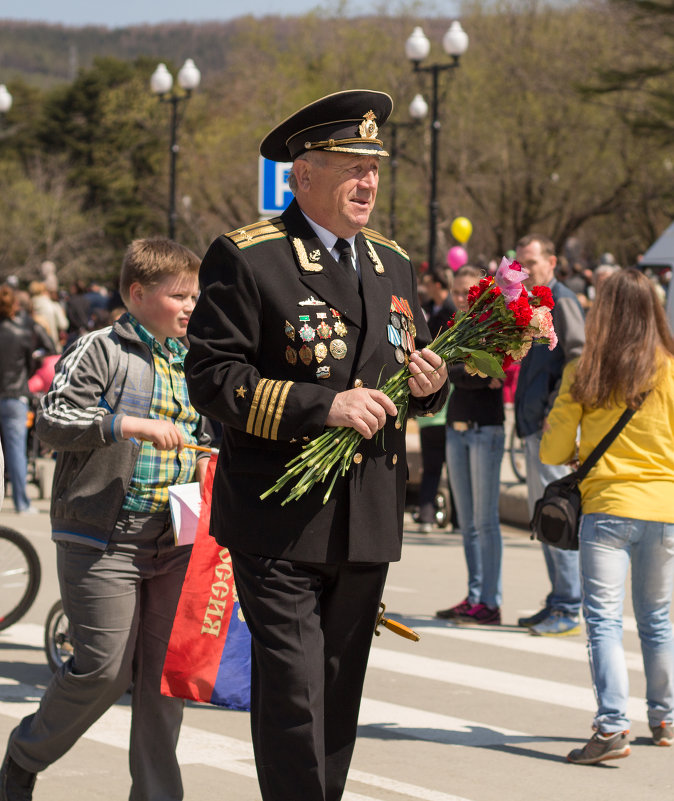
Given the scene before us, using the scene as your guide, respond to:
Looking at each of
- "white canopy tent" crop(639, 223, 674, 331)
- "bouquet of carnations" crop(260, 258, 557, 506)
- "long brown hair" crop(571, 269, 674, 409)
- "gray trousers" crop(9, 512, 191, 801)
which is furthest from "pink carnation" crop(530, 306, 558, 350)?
"white canopy tent" crop(639, 223, 674, 331)

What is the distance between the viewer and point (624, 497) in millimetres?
5398

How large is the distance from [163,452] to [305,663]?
1.34 m

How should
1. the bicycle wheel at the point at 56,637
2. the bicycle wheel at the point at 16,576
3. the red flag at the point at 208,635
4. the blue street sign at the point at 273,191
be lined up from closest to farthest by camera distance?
1. the red flag at the point at 208,635
2. the bicycle wheel at the point at 56,637
3. the bicycle wheel at the point at 16,576
4. the blue street sign at the point at 273,191

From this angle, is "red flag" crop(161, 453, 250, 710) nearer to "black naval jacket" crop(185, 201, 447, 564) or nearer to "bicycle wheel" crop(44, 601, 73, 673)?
"black naval jacket" crop(185, 201, 447, 564)

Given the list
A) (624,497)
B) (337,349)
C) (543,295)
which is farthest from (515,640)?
(337,349)

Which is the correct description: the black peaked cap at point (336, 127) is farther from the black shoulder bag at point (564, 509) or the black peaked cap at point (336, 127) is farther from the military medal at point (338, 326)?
the black shoulder bag at point (564, 509)

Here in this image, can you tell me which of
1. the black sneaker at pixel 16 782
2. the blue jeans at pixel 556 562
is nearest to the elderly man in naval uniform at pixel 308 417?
the black sneaker at pixel 16 782

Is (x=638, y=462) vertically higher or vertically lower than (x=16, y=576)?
higher

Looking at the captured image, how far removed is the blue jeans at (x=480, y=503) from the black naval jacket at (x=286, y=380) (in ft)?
15.3

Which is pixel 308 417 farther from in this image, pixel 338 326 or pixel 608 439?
pixel 608 439

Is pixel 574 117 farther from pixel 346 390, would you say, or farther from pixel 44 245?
pixel 346 390

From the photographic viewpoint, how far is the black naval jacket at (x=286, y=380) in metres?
3.41

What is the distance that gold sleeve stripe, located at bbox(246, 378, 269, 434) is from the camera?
338cm

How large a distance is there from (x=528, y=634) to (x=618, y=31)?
3463 cm
